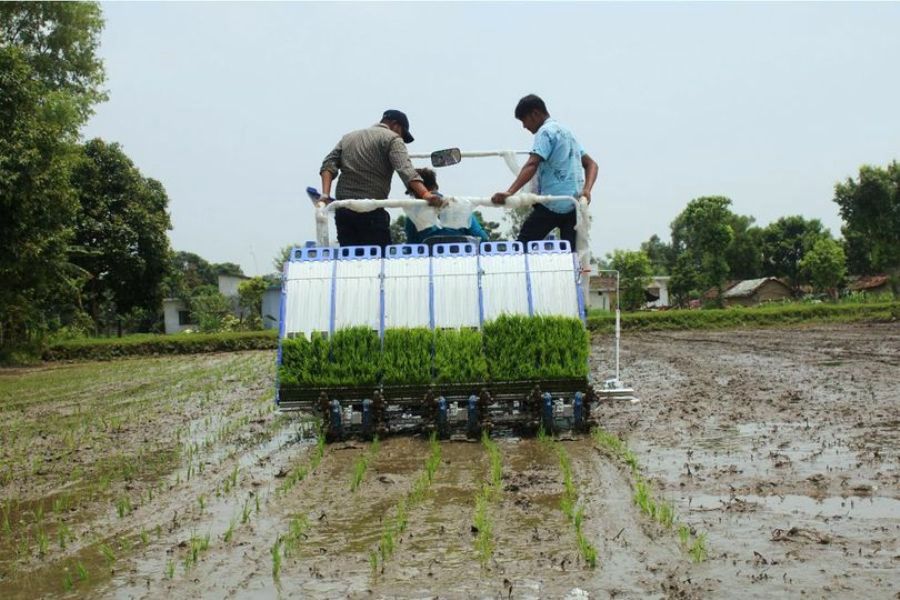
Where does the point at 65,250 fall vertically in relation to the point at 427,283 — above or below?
above

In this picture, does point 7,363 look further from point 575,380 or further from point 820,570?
point 820,570

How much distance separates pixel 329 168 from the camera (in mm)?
7523

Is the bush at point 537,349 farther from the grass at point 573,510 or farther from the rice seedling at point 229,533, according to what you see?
the rice seedling at point 229,533

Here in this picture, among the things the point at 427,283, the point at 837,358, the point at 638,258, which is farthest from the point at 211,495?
the point at 638,258

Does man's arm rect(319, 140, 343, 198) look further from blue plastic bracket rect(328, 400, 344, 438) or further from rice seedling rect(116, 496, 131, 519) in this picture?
rice seedling rect(116, 496, 131, 519)

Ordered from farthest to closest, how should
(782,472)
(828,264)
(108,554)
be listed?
(828,264) → (782,472) → (108,554)

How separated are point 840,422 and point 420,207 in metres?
4.01

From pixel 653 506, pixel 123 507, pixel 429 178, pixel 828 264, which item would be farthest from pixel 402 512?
pixel 828 264

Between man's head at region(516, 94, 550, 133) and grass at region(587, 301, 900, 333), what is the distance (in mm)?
24804

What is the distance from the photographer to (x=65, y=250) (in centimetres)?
2056

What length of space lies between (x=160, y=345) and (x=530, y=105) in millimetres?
26065

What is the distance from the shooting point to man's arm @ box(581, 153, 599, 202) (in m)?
7.58

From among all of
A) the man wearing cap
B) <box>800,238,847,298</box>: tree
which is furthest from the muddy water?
<box>800,238,847,298</box>: tree

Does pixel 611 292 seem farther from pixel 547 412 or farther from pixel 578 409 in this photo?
pixel 547 412
